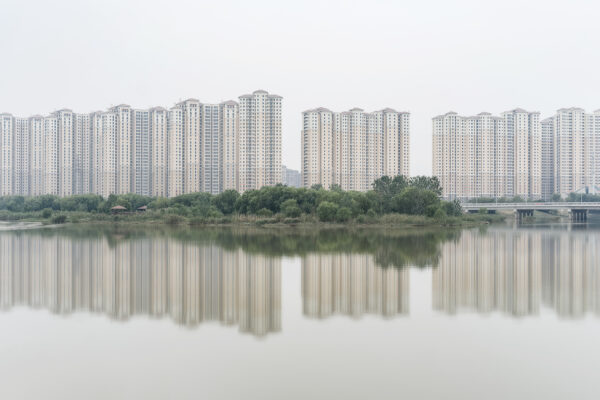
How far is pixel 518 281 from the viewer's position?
969 centimetres

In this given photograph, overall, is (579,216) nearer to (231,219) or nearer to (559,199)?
(559,199)

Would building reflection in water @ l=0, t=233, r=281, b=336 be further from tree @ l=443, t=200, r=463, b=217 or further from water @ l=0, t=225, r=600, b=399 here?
tree @ l=443, t=200, r=463, b=217

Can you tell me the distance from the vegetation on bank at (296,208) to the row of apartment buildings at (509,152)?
1748 cm

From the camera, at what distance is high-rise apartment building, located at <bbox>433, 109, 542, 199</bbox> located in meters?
50.9

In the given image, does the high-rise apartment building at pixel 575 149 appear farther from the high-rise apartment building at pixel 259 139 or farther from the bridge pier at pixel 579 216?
the high-rise apartment building at pixel 259 139

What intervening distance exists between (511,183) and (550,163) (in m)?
5.78

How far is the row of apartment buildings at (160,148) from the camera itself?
1693 inches

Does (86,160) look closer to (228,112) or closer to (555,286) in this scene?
(228,112)

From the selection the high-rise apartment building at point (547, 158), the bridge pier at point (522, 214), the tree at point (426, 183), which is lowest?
the bridge pier at point (522, 214)

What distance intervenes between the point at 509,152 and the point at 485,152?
9.58ft

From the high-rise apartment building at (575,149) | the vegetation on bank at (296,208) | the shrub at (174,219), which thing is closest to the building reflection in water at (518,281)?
the vegetation on bank at (296,208)

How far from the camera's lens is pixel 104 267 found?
1120 cm

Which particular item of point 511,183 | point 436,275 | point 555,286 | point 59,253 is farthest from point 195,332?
point 511,183

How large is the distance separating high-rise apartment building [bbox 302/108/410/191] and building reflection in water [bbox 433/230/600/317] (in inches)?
1248
